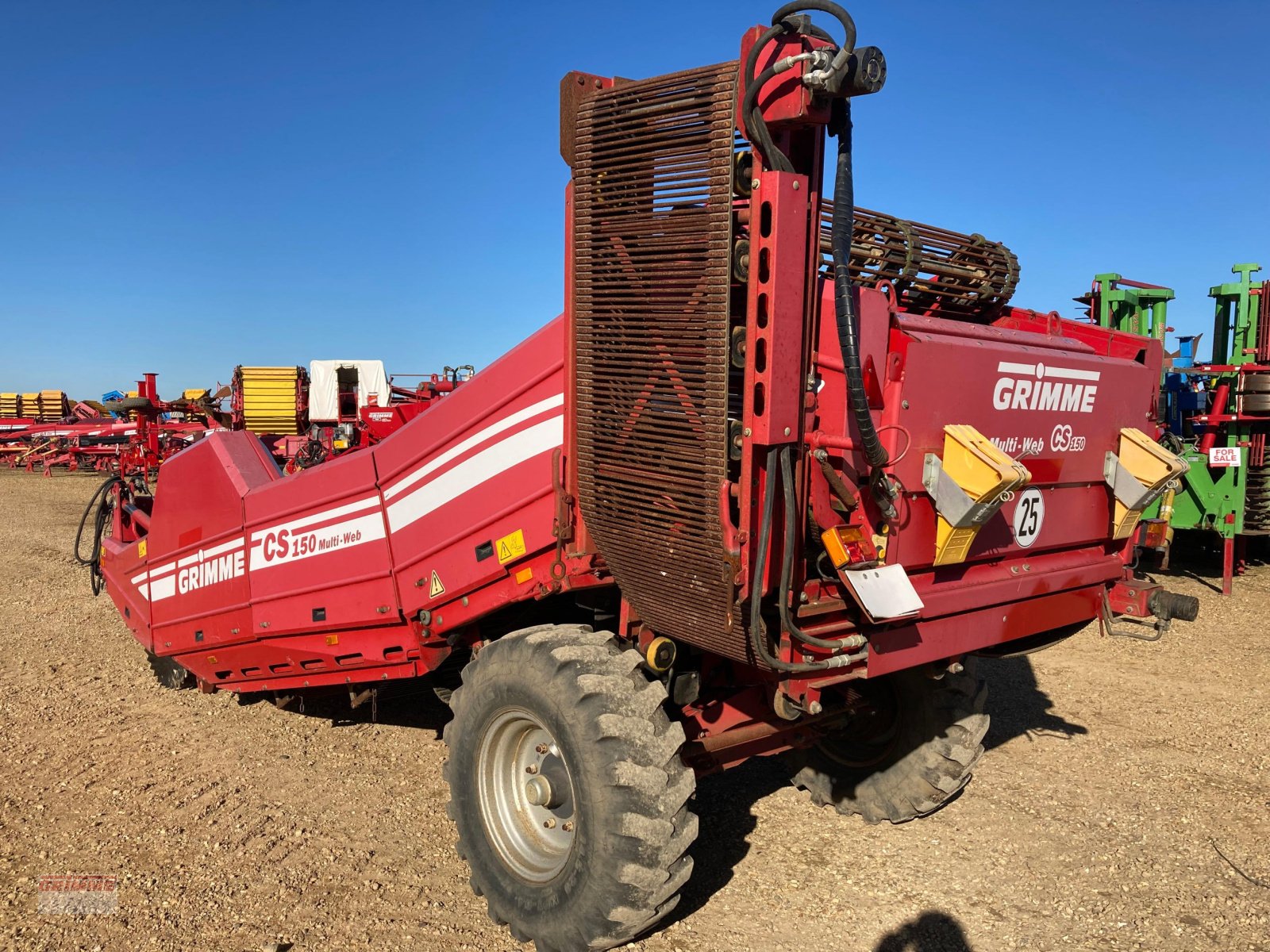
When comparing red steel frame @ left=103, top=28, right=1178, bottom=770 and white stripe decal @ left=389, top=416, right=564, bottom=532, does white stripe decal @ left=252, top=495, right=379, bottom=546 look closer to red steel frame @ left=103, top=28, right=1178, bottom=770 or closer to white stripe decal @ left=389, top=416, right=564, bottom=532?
red steel frame @ left=103, top=28, right=1178, bottom=770

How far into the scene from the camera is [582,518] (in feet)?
10.2

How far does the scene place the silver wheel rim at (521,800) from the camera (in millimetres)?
3223

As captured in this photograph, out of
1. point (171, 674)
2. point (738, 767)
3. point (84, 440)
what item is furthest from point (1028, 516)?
point (84, 440)

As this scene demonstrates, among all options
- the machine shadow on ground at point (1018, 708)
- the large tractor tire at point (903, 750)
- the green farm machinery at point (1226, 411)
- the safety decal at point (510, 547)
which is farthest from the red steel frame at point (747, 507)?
the green farm machinery at point (1226, 411)

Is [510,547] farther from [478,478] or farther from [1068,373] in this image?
[1068,373]

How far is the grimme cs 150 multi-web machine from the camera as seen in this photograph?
8.54 feet

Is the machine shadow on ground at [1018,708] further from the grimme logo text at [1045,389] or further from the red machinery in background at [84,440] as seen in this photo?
the red machinery in background at [84,440]

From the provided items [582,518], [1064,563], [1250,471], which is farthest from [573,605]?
[1250,471]

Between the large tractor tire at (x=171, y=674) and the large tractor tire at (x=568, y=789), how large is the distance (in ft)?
11.3

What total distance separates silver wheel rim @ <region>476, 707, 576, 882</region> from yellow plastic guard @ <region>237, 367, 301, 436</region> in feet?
61.9

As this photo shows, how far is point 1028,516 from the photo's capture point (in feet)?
11.3

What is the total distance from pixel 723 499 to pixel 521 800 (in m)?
1.57

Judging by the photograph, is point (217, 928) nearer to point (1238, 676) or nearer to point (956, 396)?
point (956, 396)

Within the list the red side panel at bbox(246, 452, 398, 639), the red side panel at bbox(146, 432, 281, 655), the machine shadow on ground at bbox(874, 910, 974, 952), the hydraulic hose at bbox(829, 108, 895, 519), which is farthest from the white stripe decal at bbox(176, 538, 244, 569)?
the machine shadow on ground at bbox(874, 910, 974, 952)
